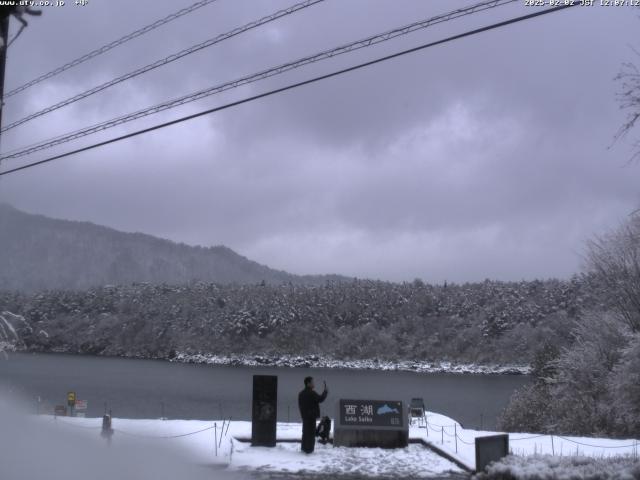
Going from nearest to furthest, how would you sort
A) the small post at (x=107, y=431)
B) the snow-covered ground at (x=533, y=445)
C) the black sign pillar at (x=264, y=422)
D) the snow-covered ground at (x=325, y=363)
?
the small post at (x=107, y=431) < the snow-covered ground at (x=533, y=445) < the black sign pillar at (x=264, y=422) < the snow-covered ground at (x=325, y=363)

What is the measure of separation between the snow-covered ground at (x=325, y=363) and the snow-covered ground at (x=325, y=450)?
101384 millimetres

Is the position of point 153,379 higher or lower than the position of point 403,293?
lower

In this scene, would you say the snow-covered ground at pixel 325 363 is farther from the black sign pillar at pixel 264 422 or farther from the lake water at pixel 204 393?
the black sign pillar at pixel 264 422

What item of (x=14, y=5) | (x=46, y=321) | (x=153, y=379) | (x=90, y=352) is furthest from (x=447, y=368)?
(x=14, y=5)

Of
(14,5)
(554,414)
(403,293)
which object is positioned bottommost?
(554,414)

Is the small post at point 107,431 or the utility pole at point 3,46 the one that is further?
the small post at point 107,431

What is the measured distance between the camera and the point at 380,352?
13612 cm

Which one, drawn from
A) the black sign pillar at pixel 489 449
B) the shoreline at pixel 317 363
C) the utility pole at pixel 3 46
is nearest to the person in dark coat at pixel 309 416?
the black sign pillar at pixel 489 449

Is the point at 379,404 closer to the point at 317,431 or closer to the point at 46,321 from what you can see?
the point at 317,431

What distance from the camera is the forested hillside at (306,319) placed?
5202 inches

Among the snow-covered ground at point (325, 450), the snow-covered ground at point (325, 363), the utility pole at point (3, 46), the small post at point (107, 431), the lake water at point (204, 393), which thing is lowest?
the lake water at point (204, 393)

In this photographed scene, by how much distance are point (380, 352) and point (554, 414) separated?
104 metres

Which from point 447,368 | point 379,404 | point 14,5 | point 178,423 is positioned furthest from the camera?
point 447,368

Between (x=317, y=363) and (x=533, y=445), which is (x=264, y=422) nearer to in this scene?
(x=533, y=445)
